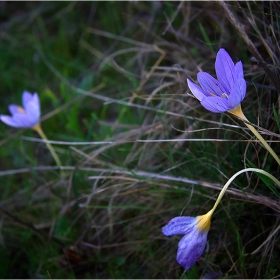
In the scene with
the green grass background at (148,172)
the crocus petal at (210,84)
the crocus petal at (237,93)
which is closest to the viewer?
the crocus petal at (237,93)

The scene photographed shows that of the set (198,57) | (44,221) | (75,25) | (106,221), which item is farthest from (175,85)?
(75,25)

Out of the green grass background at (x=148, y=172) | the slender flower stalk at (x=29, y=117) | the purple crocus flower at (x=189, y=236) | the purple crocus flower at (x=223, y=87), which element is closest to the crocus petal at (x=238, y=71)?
the purple crocus flower at (x=223, y=87)

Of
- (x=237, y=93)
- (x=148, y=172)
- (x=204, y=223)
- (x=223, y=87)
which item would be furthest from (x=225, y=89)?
(x=148, y=172)

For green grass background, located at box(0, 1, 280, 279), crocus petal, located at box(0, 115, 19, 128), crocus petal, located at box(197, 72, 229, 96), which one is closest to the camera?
crocus petal, located at box(197, 72, 229, 96)

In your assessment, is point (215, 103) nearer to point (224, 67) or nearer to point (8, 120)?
point (224, 67)

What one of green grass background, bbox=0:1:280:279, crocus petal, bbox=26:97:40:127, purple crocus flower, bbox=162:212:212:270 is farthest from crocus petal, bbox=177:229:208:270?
crocus petal, bbox=26:97:40:127

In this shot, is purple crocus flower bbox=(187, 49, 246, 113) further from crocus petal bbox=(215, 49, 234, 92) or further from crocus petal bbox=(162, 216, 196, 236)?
crocus petal bbox=(162, 216, 196, 236)

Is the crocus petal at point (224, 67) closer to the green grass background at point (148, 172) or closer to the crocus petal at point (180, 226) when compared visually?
the green grass background at point (148, 172)

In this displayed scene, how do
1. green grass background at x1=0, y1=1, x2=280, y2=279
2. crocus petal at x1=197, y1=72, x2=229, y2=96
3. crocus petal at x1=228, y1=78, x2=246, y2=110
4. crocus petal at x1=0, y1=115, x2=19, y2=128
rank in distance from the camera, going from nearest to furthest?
crocus petal at x1=228, y1=78, x2=246, y2=110 → crocus petal at x1=197, y1=72, x2=229, y2=96 → green grass background at x1=0, y1=1, x2=280, y2=279 → crocus petal at x1=0, y1=115, x2=19, y2=128
